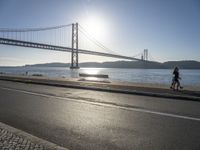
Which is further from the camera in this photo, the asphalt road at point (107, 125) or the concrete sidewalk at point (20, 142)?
the asphalt road at point (107, 125)

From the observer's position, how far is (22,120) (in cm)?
783

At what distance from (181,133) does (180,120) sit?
134 cm

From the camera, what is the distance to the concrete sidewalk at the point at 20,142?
4945mm

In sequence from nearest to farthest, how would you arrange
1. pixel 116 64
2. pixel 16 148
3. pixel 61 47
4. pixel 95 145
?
1. pixel 16 148
2. pixel 95 145
3. pixel 61 47
4. pixel 116 64

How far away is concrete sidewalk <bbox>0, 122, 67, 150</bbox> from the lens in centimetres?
495

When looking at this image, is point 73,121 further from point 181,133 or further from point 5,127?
point 181,133

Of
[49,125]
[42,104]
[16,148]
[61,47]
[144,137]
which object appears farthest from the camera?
[61,47]

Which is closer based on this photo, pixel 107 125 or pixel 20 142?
pixel 20 142

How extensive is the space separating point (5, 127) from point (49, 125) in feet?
3.56

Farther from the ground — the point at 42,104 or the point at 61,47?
the point at 61,47

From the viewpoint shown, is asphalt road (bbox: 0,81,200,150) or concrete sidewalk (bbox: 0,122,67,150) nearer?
A: concrete sidewalk (bbox: 0,122,67,150)

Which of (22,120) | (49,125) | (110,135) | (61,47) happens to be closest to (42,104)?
(22,120)

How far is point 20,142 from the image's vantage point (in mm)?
5254

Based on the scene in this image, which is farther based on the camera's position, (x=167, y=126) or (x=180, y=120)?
(x=180, y=120)
